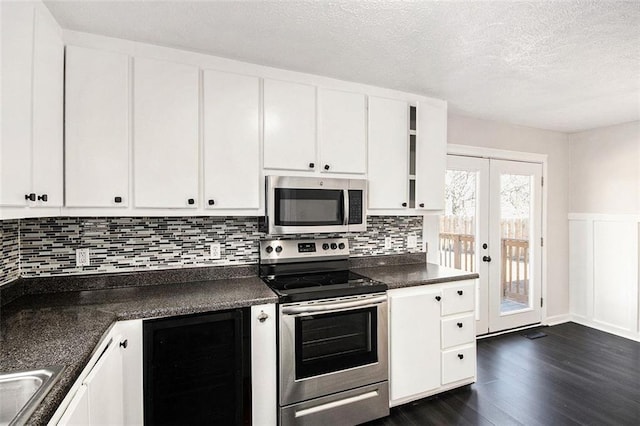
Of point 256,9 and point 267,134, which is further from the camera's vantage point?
point 267,134

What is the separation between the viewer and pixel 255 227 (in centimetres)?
256

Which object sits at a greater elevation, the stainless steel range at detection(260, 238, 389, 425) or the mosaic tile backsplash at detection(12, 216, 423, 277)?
the mosaic tile backsplash at detection(12, 216, 423, 277)

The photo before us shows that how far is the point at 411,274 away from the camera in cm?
262

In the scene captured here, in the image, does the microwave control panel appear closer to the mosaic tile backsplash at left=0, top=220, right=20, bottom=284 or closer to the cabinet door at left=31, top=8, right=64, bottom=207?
the cabinet door at left=31, top=8, right=64, bottom=207

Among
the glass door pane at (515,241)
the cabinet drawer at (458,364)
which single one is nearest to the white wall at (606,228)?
the glass door pane at (515,241)

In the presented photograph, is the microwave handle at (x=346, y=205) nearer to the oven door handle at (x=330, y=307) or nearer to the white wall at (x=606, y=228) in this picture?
the oven door handle at (x=330, y=307)

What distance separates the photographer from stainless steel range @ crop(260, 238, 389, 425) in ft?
6.54

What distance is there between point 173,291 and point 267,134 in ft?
3.86

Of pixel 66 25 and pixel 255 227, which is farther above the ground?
pixel 66 25

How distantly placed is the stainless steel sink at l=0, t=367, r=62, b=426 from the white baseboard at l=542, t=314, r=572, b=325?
15.7 feet

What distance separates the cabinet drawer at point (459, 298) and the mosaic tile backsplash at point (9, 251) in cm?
276

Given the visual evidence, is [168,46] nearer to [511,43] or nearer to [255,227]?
[255,227]

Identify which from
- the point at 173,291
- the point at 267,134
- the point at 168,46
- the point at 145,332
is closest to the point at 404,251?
the point at 267,134

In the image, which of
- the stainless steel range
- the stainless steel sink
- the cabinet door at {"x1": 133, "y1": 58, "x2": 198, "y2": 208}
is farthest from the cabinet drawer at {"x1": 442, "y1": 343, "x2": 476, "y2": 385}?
the stainless steel sink
